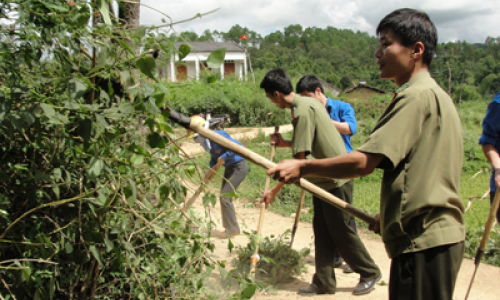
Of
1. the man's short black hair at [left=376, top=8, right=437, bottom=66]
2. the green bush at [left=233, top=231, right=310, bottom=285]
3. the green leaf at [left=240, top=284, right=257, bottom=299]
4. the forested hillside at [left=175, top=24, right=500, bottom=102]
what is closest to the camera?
the man's short black hair at [left=376, top=8, right=437, bottom=66]

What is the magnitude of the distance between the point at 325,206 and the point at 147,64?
2.57 m

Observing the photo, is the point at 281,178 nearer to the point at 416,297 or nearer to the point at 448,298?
the point at 416,297

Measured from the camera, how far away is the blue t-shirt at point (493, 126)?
333cm

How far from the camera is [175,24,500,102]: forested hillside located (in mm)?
40000

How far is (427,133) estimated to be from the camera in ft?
5.87

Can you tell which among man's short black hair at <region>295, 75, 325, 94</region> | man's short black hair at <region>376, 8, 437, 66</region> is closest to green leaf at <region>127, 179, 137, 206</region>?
man's short black hair at <region>376, 8, 437, 66</region>

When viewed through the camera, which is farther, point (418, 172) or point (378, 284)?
point (378, 284)

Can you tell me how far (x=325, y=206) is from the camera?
373cm

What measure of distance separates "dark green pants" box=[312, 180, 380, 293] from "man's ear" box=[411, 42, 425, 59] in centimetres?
198

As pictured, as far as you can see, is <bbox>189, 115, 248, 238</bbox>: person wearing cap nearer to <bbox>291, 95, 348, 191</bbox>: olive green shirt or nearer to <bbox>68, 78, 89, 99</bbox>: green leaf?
<bbox>291, 95, 348, 191</bbox>: olive green shirt

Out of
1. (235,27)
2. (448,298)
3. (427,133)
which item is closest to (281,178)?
(427,133)

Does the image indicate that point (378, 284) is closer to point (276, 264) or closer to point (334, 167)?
point (276, 264)

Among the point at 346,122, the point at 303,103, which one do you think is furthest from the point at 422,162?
the point at 346,122

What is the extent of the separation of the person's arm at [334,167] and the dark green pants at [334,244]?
68.9 inches
